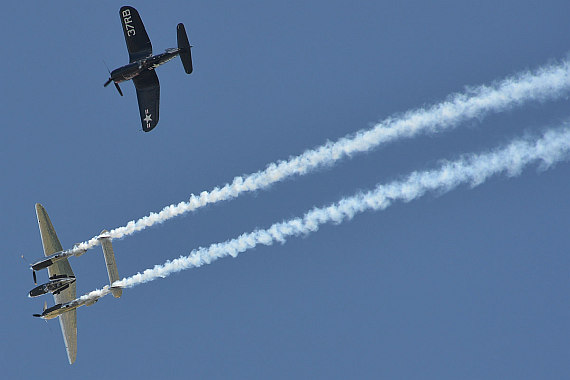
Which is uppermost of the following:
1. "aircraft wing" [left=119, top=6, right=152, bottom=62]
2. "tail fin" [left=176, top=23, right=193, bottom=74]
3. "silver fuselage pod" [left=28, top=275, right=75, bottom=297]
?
"aircraft wing" [left=119, top=6, right=152, bottom=62]

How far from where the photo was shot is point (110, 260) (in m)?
41.4

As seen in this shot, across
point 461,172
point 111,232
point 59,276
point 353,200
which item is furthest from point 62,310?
point 461,172

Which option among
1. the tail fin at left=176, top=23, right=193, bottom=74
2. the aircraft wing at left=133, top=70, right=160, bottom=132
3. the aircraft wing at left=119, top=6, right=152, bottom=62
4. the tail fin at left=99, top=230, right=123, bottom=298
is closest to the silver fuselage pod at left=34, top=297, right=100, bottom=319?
the tail fin at left=99, top=230, right=123, bottom=298

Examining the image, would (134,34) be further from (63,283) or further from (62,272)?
(62,272)

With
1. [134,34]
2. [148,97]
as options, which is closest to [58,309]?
[148,97]

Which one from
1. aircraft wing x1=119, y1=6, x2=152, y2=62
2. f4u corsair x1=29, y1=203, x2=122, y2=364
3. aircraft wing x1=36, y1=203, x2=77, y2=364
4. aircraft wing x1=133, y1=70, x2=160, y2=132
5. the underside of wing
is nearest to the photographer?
f4u corsair x1=29, y1=203, x2=122, y2=364

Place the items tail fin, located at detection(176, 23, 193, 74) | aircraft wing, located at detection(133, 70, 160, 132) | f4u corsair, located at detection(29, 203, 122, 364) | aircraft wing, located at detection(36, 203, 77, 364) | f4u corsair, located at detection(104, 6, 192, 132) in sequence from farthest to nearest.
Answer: aircraft wing, located at detection(36, 203, 77, 364) < aircraft wing, located at detection(133, 70, 160, 132) < f4u corsair, located at detection(29, 203, 122, 364) < f4u corsair, located at detection(104, 6, 192, 132) < tail fin, located at detection(176, 23, 193, 74)

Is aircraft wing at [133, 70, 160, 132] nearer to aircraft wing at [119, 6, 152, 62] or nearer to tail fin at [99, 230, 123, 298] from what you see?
aircraft wing at [119, 6, 152, 62]

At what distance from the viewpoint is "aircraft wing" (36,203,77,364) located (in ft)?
152

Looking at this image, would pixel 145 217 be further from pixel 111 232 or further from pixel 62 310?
pixel 62 310

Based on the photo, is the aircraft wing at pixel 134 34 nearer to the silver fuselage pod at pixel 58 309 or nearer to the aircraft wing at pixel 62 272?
the aircraft wing at pixel 62 272

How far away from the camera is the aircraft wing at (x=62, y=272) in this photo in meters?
46.3

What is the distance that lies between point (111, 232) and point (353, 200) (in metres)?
11.5

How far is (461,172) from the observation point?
36406 millimetres
